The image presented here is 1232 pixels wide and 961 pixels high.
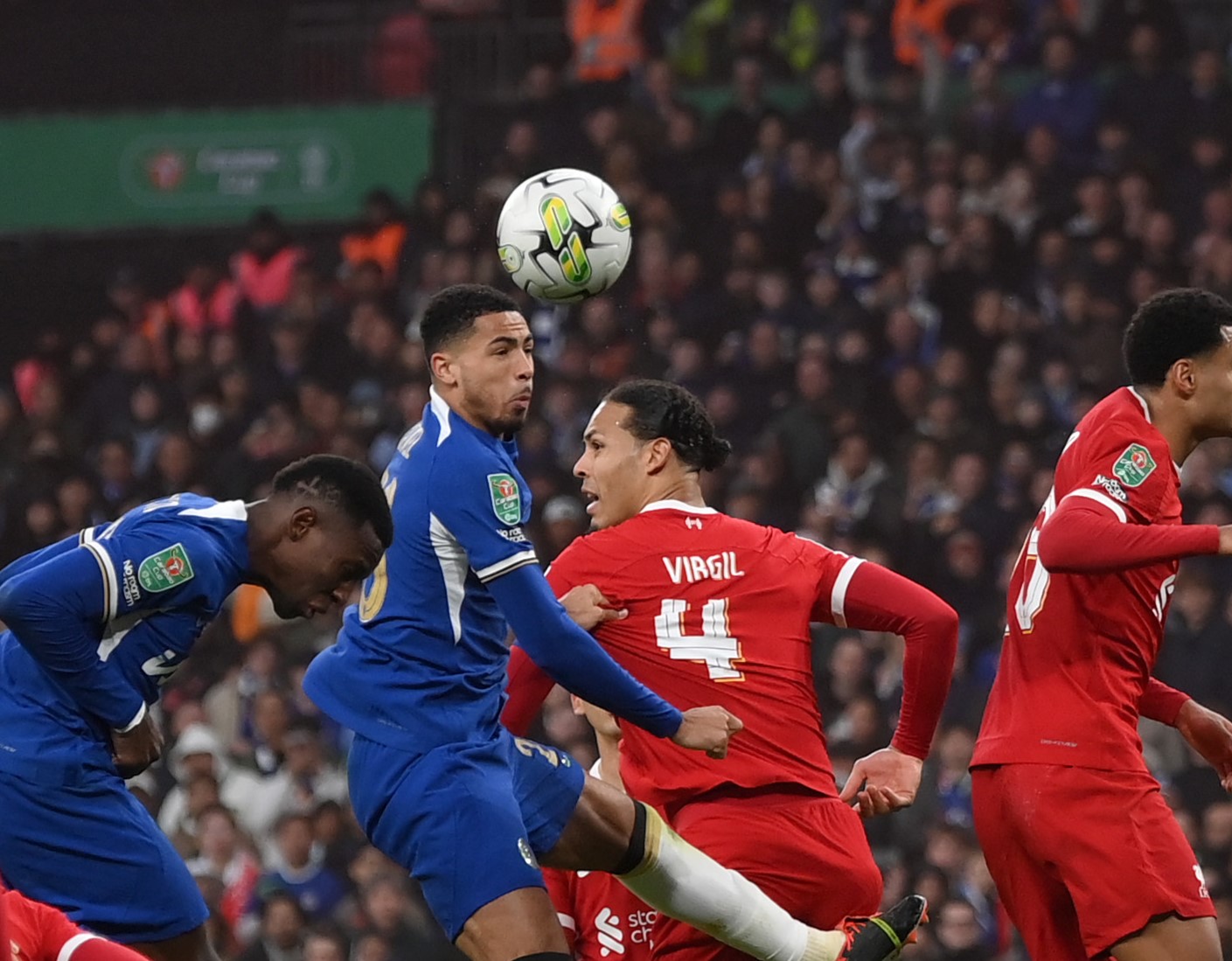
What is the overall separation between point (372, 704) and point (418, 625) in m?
0.23

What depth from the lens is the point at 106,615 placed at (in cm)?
511

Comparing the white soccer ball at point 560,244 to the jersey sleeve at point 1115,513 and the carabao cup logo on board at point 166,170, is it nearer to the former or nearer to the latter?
the jersey sleeve at point 1115,513

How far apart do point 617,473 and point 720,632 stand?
55cm

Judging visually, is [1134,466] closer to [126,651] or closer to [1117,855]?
[1117,855]

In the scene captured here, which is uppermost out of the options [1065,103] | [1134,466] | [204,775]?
[1065,103]

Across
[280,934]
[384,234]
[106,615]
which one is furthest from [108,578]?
[384,234]

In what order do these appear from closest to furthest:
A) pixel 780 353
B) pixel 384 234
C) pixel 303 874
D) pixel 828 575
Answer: pixel 828 575 < pixel 303 874 < pixel 780 353 < pixel 384 234

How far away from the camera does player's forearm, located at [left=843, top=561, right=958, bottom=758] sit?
583 centimetres

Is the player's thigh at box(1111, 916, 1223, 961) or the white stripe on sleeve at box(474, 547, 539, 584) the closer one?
the white stripe on sleeve at box(474, 547, 539, 584)

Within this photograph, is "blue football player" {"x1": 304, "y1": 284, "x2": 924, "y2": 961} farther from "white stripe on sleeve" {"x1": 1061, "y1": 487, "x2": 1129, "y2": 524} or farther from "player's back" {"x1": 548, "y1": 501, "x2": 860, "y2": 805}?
"white stripe on sleeve" {"x1": 1061, "y1": 487, "x2": 1129, "y2": 524}

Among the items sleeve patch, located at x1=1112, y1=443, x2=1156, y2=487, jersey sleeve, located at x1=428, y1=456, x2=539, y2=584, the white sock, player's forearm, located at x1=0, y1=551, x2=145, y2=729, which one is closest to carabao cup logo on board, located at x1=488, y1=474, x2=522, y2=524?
jersey sleeve, located at x1=428, y1=456, x2=539, y2=584

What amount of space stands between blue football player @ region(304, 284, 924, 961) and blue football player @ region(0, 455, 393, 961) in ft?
0.59

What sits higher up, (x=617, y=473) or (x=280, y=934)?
(x=617, y=473)

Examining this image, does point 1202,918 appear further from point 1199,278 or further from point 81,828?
point 1199,278
